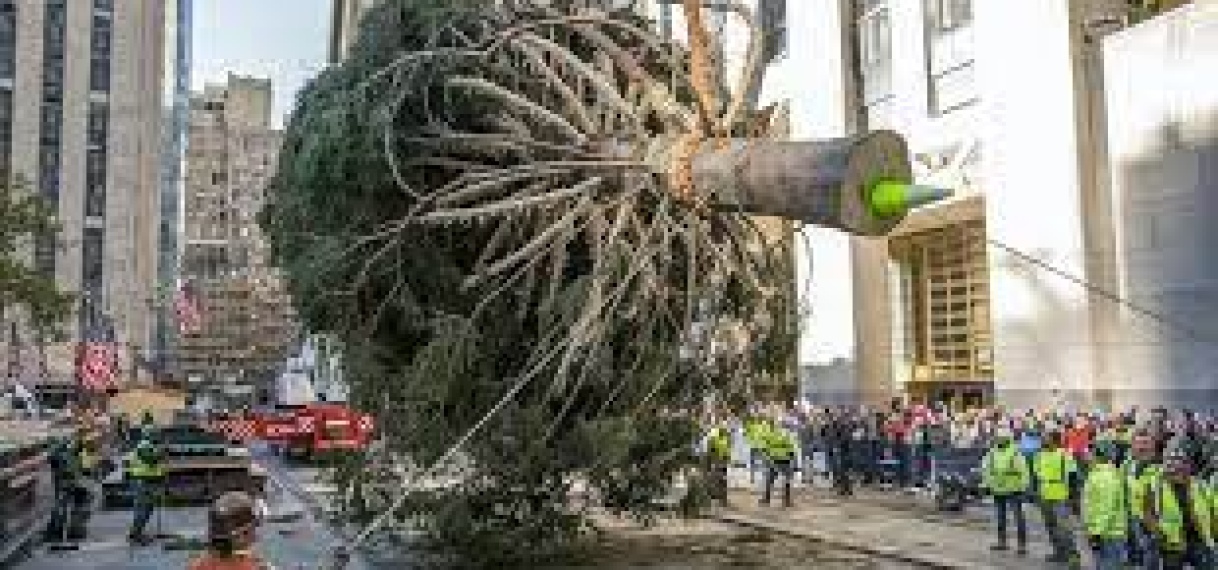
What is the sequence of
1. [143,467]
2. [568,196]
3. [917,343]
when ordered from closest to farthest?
[568,196], [143,467], [917,343]

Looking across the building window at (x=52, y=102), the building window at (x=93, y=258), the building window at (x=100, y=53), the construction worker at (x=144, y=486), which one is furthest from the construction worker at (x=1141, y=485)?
the building window at (x=100, y=53)

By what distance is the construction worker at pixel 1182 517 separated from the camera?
1200cm

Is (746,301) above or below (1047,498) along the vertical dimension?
above

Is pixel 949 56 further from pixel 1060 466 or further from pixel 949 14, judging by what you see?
pixel 1060 466

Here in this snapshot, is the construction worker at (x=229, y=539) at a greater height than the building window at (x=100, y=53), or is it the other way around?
the building window at (x=100, y=53)

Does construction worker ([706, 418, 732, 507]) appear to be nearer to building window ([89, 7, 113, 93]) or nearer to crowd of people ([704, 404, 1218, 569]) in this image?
crowd of people ([704, 404, 1218, 569])

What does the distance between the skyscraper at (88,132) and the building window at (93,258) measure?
0.06 metres

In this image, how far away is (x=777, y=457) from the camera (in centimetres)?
2102

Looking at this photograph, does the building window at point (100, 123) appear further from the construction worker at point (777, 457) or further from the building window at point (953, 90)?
the construction worker at point (777, 457)

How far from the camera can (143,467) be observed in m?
17.5

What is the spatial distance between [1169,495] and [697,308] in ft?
15.7

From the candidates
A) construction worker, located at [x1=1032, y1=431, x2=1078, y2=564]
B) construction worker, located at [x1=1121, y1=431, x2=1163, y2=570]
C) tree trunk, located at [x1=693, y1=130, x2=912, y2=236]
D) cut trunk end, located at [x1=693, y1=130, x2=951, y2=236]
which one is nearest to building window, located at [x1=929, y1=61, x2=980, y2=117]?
construction worker, located at [x1=1032, y1=431, x2=1078, y2=564]

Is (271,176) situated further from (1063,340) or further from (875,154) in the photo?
(1063,340)

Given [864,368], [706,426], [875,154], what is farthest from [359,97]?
[864,368]
